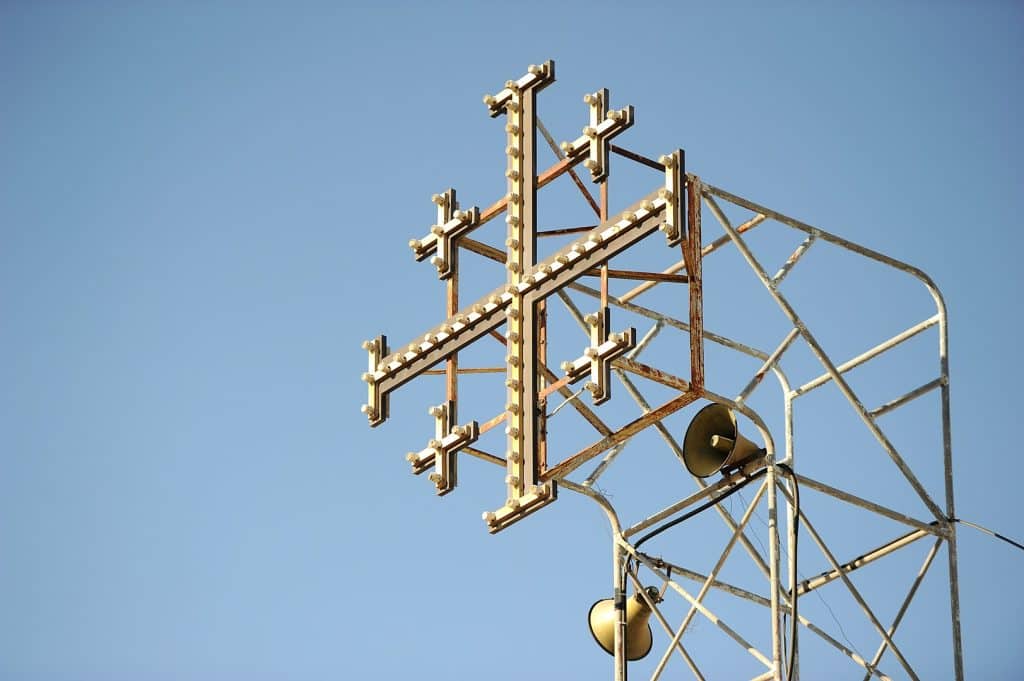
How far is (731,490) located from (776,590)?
5.80 feet

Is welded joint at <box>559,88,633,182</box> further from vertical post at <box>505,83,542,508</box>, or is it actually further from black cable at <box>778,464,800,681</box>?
black cable at <box>778,464,800,681</box>

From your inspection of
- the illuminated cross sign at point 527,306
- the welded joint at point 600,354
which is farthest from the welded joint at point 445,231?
the welded joint at point 600,354

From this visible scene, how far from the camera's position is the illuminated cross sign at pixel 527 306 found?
30.2m

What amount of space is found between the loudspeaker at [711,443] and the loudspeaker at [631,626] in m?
1.99

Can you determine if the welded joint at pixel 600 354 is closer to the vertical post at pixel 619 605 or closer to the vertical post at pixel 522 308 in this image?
the vertical post at pixel 522 308

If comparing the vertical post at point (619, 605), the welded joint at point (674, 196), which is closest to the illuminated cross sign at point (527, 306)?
the welded joint at point (674, 196)

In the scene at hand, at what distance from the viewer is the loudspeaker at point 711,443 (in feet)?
102

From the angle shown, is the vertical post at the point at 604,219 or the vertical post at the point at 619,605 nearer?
the vertical post at the point at 604,219

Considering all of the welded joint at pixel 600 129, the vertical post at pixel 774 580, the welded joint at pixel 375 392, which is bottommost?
the vertical post at pixel 774 580

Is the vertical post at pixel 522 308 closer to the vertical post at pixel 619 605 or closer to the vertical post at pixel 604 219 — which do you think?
the vertical post at pixel 604 219

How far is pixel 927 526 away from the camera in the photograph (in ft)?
105

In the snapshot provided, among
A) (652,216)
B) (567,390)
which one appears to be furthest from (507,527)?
(652,216)

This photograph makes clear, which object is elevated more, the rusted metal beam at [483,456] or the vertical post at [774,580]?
the rusted metal beam at [483,456]

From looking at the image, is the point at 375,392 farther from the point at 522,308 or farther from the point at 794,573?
the point at 794,573
